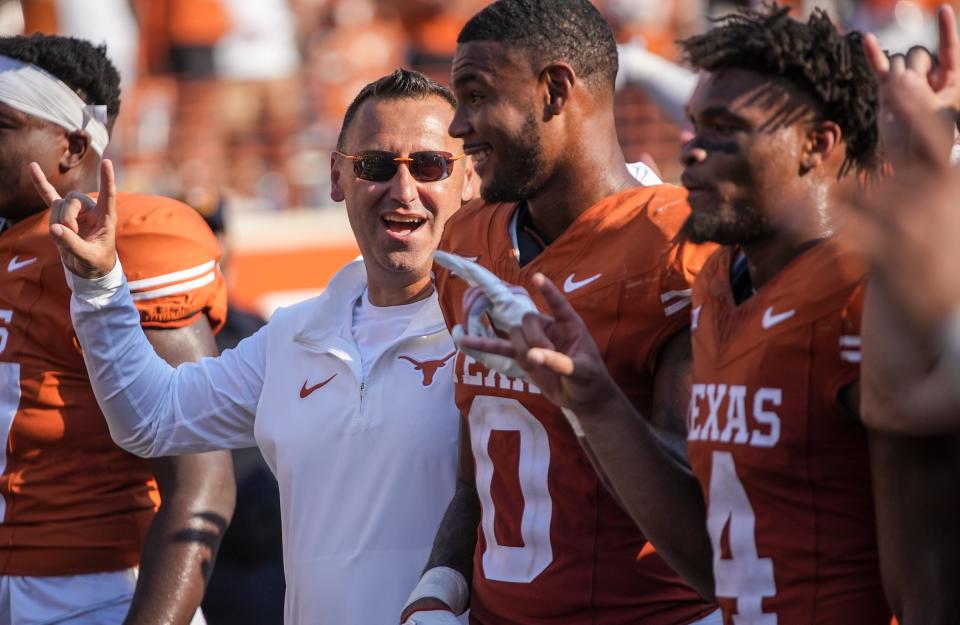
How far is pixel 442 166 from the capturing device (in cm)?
347

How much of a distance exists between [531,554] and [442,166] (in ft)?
3.28

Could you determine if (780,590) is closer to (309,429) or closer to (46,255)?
(309,429)

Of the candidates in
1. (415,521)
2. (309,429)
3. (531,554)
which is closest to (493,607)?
(531,554)

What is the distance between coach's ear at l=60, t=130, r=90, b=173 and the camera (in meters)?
3.84

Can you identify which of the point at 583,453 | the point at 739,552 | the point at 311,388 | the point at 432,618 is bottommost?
the point at 432,618

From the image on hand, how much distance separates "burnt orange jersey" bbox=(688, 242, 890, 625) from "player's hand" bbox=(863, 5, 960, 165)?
0.24 meters

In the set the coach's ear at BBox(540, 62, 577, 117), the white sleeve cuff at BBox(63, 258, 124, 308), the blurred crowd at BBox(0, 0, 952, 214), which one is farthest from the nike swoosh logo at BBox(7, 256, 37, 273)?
the blurred crowd at BBox(0, 0, 952, 214)

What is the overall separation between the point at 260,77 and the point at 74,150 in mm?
7076

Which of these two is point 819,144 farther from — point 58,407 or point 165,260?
point 58,407

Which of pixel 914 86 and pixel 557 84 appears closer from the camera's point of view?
pixel 914 86

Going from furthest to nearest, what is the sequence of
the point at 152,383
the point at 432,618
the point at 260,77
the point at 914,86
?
the point at 260,77
the point at 152,383
the point at 432,618
the point at 914,86

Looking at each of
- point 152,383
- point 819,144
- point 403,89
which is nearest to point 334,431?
point 152,383

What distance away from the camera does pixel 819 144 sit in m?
2.43

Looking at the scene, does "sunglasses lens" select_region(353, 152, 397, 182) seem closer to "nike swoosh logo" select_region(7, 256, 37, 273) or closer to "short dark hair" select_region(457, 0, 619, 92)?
"short dark hair" select_region(457, 0, 619, 92)
